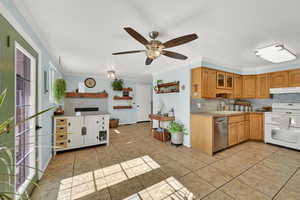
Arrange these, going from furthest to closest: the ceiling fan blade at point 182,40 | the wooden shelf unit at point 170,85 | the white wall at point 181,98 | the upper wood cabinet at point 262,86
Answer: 1. the upper wood cabinet at point 262,86
2. the wooden shelf unit at point 170,85
3. the white wall at point 181,98
4. the ceiling fan blade at point 182,40

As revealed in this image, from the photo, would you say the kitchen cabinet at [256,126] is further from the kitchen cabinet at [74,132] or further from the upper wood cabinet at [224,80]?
the kitchen cabinet at [74,132]

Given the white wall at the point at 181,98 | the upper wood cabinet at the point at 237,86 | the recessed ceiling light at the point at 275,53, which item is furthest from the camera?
the upper wood cabinet at the point at 237,86

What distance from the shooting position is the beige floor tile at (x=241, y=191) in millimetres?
1679

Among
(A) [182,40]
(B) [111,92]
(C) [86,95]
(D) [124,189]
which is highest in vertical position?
(A) [182,40]

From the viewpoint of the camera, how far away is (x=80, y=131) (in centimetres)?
320

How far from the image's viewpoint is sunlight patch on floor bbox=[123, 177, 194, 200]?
66.2 inches

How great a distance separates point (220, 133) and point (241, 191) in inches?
55.4

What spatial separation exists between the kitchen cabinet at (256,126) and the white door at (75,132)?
4.86 m

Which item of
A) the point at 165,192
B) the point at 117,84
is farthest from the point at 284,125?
the point at 117,84

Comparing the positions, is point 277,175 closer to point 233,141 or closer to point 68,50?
point 233,141

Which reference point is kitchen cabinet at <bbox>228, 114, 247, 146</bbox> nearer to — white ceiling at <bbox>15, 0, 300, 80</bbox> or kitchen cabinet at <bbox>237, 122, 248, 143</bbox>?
kitchen cabinet at <bbox>237, 122, 248, 143</bbox>

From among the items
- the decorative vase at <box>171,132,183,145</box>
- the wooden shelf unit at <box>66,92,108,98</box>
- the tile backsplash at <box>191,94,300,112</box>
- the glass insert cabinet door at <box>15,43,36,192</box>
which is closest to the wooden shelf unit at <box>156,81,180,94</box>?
the tile backsplash at <box>191,94,300,112</box>

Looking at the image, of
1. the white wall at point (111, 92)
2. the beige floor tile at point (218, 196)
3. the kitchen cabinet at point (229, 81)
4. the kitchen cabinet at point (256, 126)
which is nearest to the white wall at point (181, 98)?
the kitchen cabinet at point (229, 81)

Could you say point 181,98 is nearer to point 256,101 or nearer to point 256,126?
point 256,126
